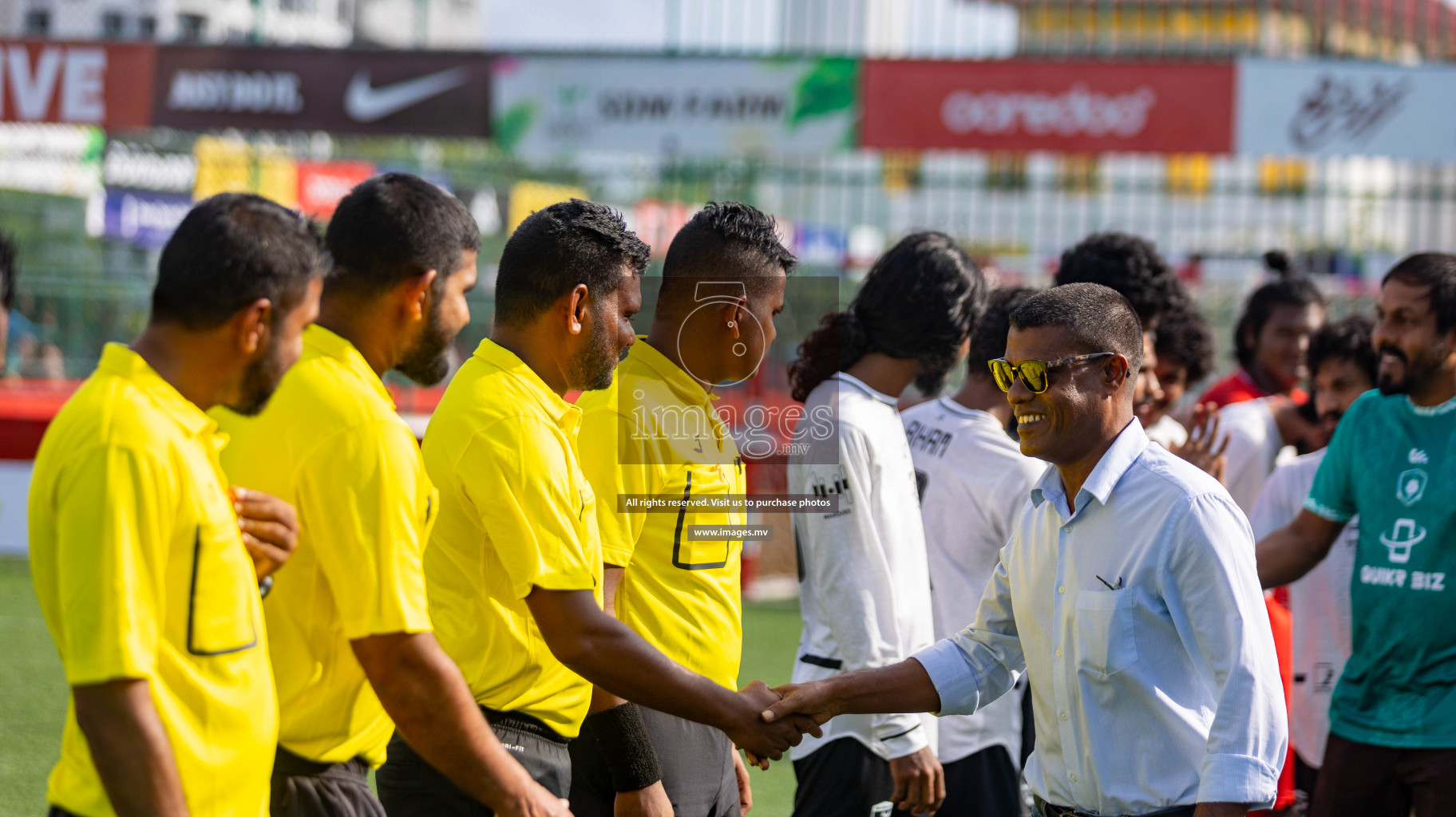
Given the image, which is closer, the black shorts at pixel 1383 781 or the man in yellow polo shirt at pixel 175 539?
the man in yellow polo shirt at pixel 175 539

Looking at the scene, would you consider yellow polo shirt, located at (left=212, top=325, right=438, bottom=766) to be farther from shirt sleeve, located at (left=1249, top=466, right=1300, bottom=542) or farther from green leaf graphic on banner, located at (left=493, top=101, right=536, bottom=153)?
green leaf graphic on banner, located at (left=493, top=101, right=536, bottom=153)

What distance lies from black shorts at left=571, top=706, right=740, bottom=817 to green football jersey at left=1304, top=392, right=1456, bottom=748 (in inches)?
83.1

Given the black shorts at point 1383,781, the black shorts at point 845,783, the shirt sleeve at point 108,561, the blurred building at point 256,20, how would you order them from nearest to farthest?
1. the shirt sleeve at point 108,561
2. the black shorts at point 845,783
3. the black shorts at point 1383,781
4. the blurred building at point 256,20

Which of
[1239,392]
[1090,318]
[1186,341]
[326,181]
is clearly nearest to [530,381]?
[1090,318]

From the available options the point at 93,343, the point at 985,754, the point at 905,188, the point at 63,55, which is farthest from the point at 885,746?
the point at 93,343

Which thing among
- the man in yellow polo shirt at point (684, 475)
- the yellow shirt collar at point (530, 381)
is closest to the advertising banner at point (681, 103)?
the man in yellow polo shirt at point (684, 475)

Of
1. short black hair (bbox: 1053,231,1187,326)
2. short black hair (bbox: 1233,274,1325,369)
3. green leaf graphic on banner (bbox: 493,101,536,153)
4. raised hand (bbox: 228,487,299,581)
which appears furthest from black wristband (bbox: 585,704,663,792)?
green leaf graphic on banner (bbox: 493,101,536,153)

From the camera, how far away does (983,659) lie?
10.6 feet

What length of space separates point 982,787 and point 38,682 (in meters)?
5.88

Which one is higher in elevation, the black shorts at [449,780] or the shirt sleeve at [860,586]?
the shirt sleeve at [860,586]

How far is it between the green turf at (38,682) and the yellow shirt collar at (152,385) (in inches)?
160

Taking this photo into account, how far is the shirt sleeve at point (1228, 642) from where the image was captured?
8.27ft

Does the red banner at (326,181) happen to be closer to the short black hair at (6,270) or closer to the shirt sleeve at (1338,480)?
the short black hair at (6,270)

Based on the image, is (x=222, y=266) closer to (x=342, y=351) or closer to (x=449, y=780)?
(x=342, y=351)
